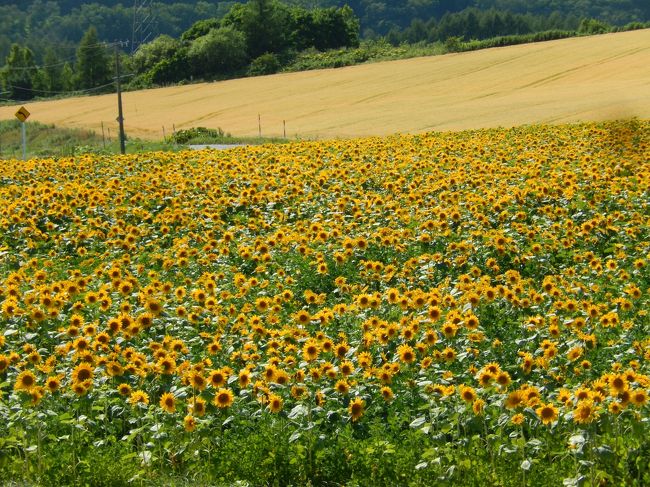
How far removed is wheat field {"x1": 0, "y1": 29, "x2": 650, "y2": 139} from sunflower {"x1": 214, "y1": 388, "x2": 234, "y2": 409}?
25.8m

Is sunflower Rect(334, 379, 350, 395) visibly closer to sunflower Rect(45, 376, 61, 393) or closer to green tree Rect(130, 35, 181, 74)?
sunflower Rect(45, 376, 61, 393)

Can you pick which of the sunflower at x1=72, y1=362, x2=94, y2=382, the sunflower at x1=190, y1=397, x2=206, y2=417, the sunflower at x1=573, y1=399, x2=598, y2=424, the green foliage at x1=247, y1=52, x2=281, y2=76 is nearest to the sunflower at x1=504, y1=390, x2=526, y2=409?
the sunflower at x1=573, y1=399, x2=598, y2=424

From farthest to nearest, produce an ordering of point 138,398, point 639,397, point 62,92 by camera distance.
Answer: point 62,92 → point 138,398 → point 639,397

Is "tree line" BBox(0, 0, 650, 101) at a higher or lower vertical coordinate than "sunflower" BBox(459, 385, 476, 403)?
higher

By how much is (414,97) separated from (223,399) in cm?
5177

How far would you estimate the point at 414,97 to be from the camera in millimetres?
56156

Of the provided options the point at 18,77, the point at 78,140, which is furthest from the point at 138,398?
the point at 18,77

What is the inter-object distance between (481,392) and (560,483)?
2.57 feet

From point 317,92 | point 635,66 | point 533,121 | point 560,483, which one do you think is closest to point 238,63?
point 317,92

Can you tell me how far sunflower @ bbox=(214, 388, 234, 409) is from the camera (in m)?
5.82

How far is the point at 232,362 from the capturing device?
266 inches

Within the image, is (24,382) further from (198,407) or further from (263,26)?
(263,26)

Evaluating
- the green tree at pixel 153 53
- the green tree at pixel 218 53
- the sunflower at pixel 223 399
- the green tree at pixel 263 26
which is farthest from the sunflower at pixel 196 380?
the green tree at pixel 263 26

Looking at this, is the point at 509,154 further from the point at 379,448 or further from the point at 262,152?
the point at 379,448
